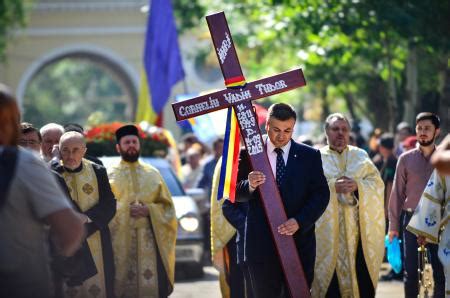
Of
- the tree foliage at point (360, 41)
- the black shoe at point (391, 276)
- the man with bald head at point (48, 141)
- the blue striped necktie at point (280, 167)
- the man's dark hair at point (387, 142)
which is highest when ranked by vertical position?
the tree foliage at point (360, 41)

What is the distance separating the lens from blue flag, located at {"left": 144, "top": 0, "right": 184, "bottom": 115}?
23.5m

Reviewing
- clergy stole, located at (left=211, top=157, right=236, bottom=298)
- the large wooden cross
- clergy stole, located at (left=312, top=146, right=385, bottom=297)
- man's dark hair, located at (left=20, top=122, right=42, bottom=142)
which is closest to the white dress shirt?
the large wooden cross

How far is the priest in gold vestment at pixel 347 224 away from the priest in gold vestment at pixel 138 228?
1.89m

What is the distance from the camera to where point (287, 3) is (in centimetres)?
2153

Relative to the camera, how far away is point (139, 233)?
39.9 feet

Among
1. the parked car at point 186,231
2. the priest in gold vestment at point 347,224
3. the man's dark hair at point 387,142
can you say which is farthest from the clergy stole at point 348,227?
the man's dark hair at point 387,142

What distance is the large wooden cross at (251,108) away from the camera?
881 centimetres

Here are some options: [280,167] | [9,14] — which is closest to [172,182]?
[280,167]

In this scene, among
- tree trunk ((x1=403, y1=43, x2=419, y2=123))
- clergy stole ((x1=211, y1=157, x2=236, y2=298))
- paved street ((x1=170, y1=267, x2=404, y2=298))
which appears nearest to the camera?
clergy stole ((x1=211, y1=157, x2=236, y2=298))

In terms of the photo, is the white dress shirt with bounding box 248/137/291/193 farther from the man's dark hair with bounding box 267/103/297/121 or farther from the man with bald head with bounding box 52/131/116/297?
the man with bald head with bounding box 52/131/116/297

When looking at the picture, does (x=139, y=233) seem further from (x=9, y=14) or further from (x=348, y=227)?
(x=9, y=14)

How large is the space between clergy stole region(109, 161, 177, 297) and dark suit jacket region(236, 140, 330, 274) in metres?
3.16

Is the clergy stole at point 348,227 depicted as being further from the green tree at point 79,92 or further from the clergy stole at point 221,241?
the green tree at point 79,92

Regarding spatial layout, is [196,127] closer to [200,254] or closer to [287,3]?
[287,3]
